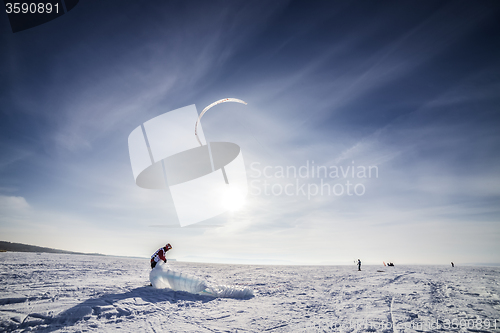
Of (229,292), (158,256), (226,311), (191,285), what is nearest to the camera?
(226,311)

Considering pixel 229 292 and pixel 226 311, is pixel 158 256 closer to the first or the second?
pixel 229 292

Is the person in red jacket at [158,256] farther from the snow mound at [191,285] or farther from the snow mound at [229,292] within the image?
the snow mound at [229,292]

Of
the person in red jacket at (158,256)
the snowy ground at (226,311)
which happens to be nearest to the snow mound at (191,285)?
the snowy ground at (226,311)

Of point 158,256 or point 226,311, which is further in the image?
point 158,256

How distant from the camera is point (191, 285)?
367 inches

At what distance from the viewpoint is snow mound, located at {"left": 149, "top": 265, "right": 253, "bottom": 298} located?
9.29 meters

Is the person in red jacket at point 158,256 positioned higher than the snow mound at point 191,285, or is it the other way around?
the person in red jacket at point 158,256

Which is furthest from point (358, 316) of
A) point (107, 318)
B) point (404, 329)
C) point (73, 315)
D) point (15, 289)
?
point (15, 289)

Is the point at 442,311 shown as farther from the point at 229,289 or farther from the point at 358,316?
the point at 229,289

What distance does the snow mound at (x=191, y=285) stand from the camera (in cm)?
929

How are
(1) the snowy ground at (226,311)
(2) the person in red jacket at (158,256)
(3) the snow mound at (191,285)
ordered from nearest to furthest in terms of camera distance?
(1) the snowy ground at (226,311)
(3) the snow mound at (191,285)
(2) the person in red jacket at (158,256)

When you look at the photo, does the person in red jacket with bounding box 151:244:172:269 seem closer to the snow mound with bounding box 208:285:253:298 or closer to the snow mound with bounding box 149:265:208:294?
the snow mound with bounding box 149:265:208:294

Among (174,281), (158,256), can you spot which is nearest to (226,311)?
(174,281)

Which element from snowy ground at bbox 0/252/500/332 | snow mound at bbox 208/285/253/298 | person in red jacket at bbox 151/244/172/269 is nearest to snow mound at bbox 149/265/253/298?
snow mound at bbox 208/285/253/298
